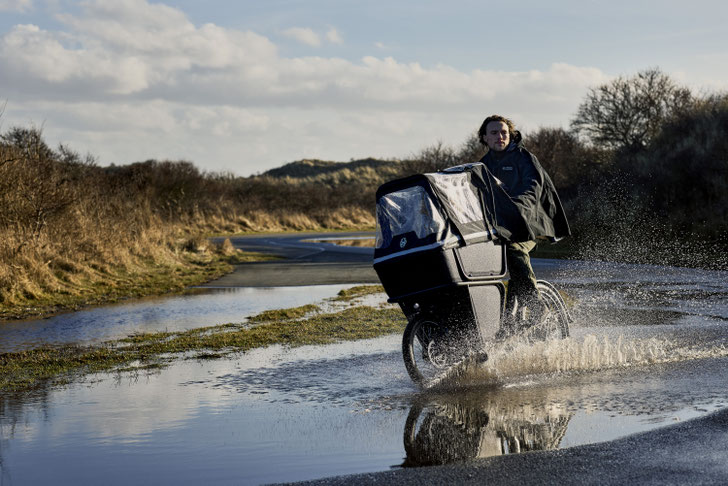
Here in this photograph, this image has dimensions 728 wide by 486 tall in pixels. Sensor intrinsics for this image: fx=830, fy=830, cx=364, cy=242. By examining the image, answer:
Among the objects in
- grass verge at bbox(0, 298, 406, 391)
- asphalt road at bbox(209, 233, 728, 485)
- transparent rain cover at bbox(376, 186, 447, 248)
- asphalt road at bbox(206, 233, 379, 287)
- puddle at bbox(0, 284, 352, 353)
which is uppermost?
transparent rain cover at bbox(376, 186, 447, 248)

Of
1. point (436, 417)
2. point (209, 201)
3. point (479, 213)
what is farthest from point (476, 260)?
point (209, 201)

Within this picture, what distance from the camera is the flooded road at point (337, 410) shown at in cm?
543

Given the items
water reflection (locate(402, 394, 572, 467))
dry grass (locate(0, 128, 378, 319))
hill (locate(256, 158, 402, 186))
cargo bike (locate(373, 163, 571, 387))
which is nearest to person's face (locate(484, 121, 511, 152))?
cargo bike (locate(373, 163, 571, 387))

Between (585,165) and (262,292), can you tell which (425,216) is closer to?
(262,292)

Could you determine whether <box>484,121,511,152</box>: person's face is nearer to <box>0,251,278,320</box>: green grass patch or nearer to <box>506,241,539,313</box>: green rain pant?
<box>506,241,539,313</box>: green rain pant

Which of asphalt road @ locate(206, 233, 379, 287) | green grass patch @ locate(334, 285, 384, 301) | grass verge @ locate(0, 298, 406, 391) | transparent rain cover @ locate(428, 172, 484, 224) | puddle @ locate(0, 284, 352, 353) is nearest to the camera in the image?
transparent rain cover @ locate(428, 172, 484, 224)

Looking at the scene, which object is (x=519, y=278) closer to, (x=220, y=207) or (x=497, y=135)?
(x=497, y=135)

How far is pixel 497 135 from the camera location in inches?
325

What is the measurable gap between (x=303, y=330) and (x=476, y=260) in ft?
15.2

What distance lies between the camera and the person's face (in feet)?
27.0

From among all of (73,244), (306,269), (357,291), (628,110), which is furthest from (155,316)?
(628,110)

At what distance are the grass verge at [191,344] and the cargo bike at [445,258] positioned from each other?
316 centimetres

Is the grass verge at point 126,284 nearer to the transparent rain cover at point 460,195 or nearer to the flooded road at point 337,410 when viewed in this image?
the flooded road at point 337,410

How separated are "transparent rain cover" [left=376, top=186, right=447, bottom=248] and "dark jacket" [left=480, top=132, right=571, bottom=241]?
3.15 feet
